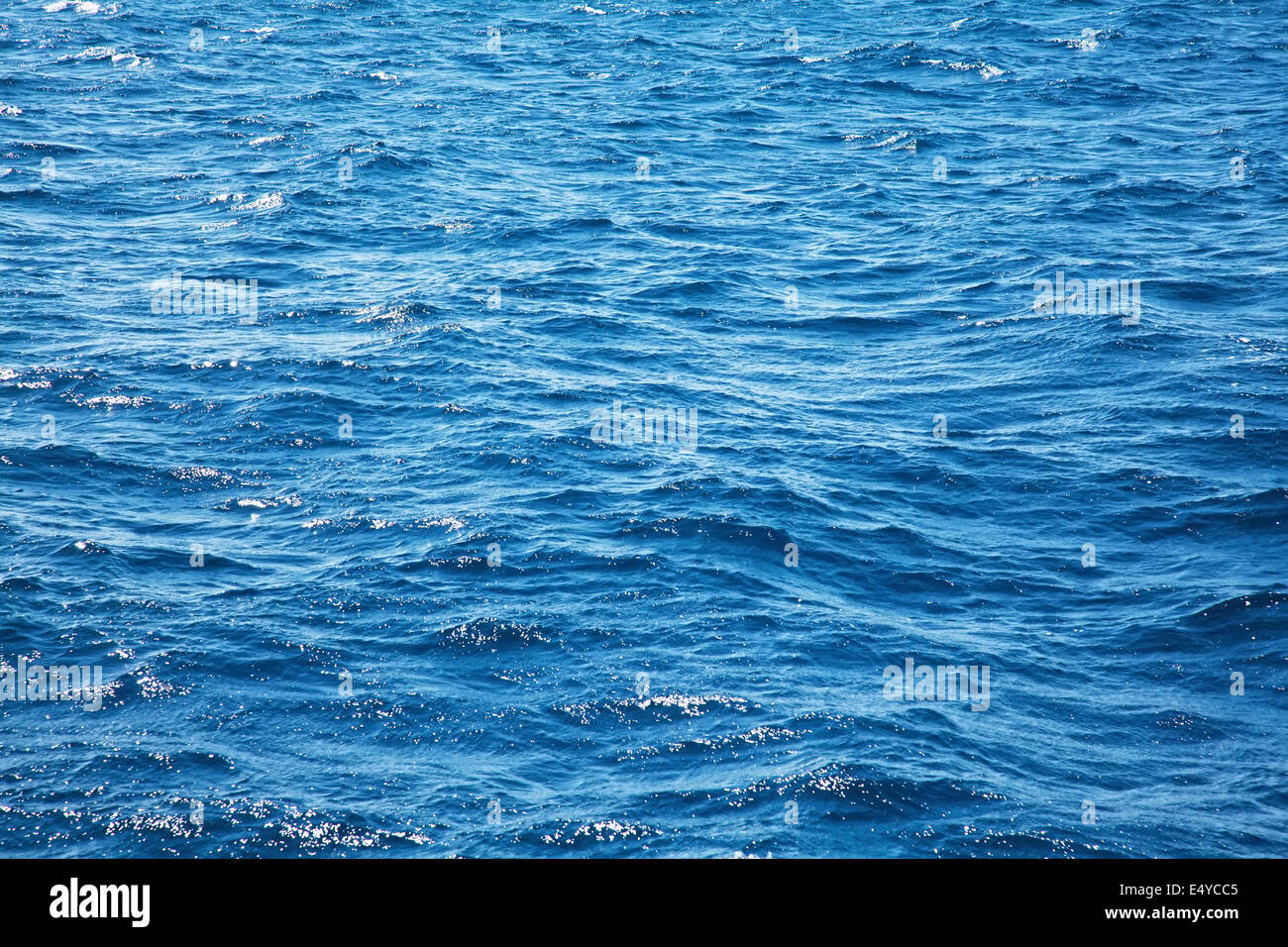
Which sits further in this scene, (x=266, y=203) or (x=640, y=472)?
(x=266, y=203)

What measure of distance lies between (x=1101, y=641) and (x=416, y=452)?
611 inches

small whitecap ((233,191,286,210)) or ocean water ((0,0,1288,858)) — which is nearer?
ocean water ((0,0,1288,858))

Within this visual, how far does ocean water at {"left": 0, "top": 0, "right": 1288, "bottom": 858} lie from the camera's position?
19.8m

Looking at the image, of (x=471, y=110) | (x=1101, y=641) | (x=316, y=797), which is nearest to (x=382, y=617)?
(x=316, y=797)

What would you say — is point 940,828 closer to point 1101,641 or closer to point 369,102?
point 1101,641

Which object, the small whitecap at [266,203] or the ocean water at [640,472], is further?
the small whitecap at [266,203]

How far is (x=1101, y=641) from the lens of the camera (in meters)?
23.5

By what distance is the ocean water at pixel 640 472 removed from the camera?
64.8 ft

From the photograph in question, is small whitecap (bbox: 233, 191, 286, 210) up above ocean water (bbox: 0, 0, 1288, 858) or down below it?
above

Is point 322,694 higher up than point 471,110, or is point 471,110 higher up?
point 471,110

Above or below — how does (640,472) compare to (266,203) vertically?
below

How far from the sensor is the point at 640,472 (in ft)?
95.1

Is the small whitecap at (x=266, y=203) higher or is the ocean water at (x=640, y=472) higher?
the small whitecap at (x=266, y=203)
